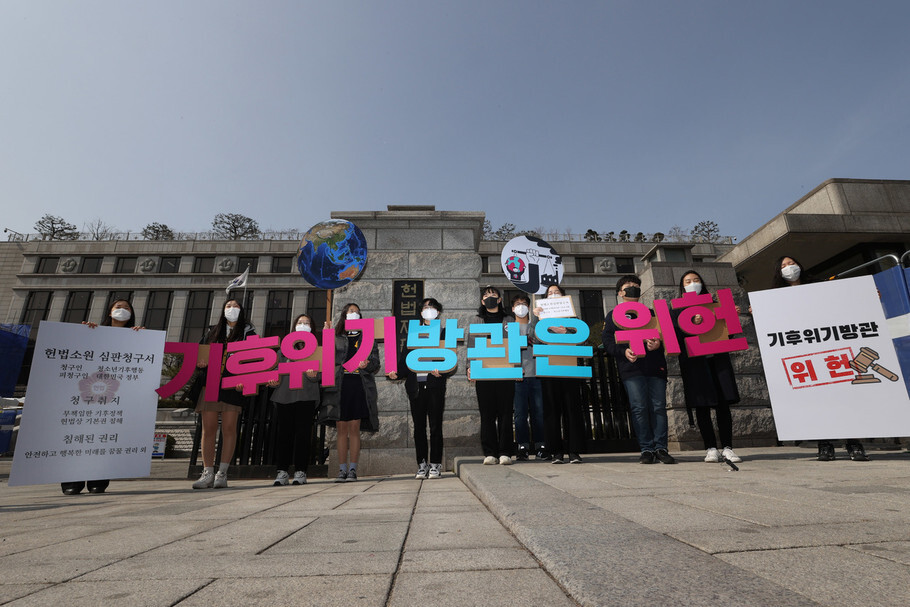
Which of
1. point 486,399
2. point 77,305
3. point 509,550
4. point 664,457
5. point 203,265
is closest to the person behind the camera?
point 509,550

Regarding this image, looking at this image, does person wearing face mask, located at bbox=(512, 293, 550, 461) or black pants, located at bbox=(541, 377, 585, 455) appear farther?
person wearing face mask, located at bbox=(512, 293, 550, 461)

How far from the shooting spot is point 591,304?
139 feet

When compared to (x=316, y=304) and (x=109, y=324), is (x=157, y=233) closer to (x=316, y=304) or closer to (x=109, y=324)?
(x=316, y=304)

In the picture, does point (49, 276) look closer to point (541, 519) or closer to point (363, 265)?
point (363, 265)

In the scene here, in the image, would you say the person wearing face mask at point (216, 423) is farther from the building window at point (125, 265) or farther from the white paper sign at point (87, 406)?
the building window at point (125, 265)

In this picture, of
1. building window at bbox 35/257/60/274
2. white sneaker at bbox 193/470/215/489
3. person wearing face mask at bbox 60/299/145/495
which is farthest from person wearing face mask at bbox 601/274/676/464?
building window at bbox 35/257/60/274

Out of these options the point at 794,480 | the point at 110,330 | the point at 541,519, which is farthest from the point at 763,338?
the point at 110,330

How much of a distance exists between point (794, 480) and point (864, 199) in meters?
6.57

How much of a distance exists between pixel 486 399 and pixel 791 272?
12.0ft

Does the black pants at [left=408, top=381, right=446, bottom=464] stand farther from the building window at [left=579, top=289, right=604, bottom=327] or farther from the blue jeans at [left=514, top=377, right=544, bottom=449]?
the building window at [left=579, top=289, right=604, bottom=327]

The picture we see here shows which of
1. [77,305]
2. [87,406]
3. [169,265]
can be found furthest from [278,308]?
[87,406]

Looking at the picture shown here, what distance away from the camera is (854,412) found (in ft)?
13.8

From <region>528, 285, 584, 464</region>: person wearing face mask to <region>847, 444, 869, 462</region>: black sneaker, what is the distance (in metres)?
2.52

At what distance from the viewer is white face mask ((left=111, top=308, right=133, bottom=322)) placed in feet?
17.4
